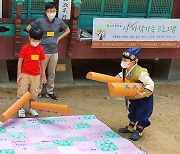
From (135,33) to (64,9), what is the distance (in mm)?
1507

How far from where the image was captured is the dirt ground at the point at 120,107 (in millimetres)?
5590

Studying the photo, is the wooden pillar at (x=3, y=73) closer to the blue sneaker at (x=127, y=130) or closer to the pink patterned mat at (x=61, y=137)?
the pink patterned mat at (x=61, y=137)

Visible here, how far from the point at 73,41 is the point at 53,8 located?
4.26ft

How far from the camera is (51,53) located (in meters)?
6.95

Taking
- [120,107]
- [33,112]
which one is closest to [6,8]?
[33,112]

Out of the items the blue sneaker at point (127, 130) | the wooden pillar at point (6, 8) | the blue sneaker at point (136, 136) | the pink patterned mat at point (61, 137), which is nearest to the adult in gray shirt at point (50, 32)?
the wooden pillar at point (6, 8)

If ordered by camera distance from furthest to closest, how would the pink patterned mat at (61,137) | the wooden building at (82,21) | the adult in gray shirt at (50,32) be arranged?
the wooden building at (82,21), the adult in gray shirt at (50,32), the pink patterned mat at (61,137)

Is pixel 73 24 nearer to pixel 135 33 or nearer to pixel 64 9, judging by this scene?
pixel 64 9

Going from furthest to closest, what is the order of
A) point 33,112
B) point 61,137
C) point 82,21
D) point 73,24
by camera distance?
point 82,21 → point 73,24 → point 33,112 → point 61,137

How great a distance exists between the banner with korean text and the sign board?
1.71 feet

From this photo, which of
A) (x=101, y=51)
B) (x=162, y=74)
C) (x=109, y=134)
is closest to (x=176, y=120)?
(x=109, y=134)

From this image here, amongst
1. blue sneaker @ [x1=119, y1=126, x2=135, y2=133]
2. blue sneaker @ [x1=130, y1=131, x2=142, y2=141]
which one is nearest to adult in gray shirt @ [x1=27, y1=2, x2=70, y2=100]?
blue sneaker @ [x1=119, y1=126, x2=135, y2=133]

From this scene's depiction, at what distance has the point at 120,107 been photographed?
275 inches

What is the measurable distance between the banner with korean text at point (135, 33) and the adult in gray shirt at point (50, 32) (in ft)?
3.14
